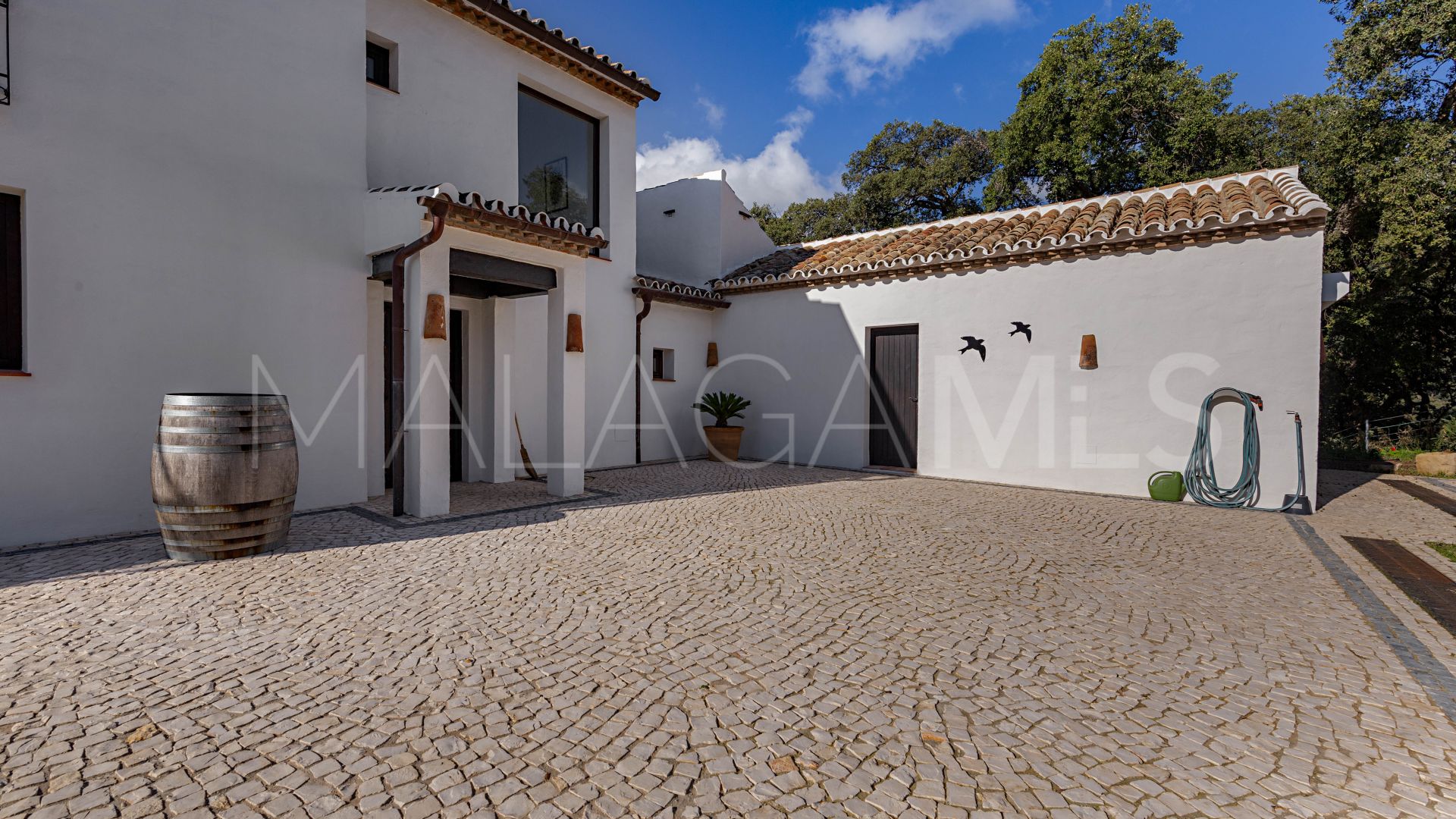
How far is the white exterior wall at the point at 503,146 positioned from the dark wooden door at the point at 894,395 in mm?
3570

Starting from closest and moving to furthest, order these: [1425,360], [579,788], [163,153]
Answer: [579,788]
[163,153]
[1425,360]

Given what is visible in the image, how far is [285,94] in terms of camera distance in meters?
5.48

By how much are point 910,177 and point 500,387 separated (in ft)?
58.6

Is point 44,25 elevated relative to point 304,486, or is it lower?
elevated

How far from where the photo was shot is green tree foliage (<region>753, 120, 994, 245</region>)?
834 inches

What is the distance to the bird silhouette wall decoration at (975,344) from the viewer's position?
816cm

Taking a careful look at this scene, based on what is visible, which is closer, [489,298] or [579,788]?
[579,788]

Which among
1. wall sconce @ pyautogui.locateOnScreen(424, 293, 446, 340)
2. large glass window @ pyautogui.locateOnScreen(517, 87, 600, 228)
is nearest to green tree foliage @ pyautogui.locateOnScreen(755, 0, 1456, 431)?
large glass window @ pyautogui.locateOnScreen(517, 87, 600, 228)

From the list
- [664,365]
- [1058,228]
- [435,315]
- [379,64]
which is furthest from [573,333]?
[1058,228]

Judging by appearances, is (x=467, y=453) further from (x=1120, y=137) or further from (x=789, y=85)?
(x=1120, y=137)

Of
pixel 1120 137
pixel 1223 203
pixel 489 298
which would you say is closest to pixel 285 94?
pixel 489 298

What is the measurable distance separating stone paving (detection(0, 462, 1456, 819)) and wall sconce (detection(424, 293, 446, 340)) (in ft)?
5.95

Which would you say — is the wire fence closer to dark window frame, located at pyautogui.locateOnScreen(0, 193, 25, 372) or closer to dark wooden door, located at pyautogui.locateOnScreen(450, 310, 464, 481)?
dark wooden door, located at pyautogui.locateOnScreen(450, 310, 464, 481)

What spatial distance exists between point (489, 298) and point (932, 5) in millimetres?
11686
